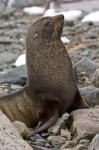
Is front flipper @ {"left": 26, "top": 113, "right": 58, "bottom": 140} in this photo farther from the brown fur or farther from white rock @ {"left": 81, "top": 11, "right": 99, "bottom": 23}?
white rock @ {"left": 81, "top": 11, "right": 99, "bottom": 23}

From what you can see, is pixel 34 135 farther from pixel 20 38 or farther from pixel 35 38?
pixel 20 38

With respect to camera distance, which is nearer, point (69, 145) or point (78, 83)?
point (69, 145)

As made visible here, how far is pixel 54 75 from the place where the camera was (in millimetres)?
6590

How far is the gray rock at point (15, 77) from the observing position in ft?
27.5

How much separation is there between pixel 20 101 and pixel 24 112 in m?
0.12

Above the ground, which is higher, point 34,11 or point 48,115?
point 48,115

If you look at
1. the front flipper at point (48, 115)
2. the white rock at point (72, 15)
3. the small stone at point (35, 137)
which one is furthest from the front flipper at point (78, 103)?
the white rock at point (72, 15)

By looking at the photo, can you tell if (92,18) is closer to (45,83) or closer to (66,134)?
(45,83)

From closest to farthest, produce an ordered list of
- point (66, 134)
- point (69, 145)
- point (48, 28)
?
1. point (69, 145)
2. point (66, 134)
3. point (48, 28)

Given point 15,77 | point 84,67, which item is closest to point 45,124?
point 15,77

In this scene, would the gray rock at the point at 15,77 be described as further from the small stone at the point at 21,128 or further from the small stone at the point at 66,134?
the small stone at the point at 66,134

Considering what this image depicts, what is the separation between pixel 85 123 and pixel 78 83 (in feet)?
9.09

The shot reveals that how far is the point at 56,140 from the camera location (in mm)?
5793

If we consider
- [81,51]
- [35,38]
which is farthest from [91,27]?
[35,38]
